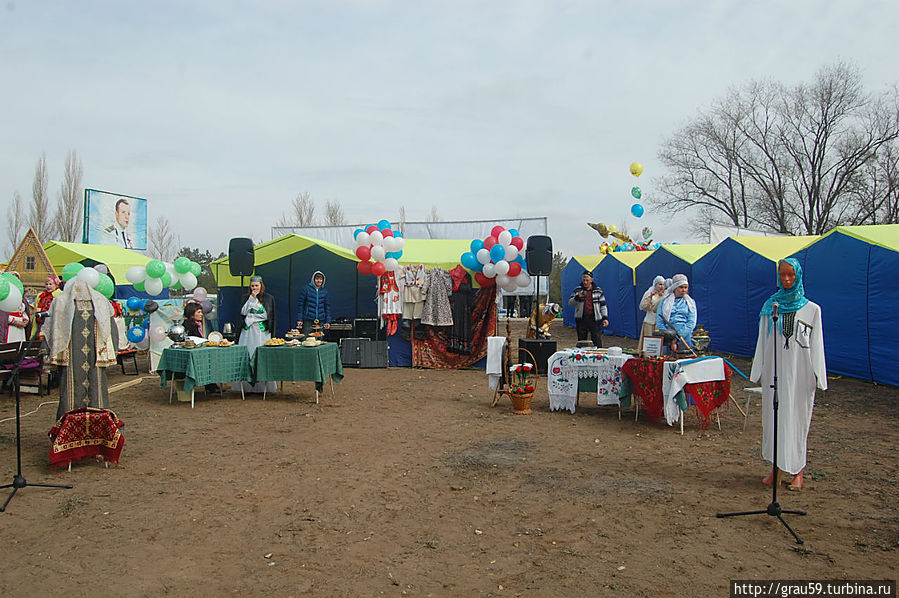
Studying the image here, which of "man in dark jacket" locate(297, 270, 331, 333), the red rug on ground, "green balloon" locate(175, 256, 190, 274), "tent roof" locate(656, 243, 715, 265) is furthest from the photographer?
"tent roof" locate(656, 243, 715, 265)

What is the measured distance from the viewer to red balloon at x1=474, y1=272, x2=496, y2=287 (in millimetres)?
11031

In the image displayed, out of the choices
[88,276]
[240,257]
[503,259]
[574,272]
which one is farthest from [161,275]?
[574,272]

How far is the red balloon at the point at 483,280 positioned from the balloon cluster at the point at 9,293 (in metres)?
6.60

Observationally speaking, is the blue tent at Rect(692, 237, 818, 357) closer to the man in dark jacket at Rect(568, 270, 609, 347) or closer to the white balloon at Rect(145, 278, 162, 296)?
the man in dark jacket at Rect(568, 270, 609, 347)

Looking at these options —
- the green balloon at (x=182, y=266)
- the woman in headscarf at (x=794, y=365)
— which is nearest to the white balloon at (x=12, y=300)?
the green balloon at (x=182, y=266)

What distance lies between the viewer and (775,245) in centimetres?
1209

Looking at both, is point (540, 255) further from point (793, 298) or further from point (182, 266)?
point (182, 266)

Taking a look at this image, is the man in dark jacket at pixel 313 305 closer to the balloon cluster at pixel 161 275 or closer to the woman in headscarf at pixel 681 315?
the balloon cluster at pixel 161 275

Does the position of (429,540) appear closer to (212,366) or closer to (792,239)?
(212,366)

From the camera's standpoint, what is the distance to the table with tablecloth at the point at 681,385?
243 inches

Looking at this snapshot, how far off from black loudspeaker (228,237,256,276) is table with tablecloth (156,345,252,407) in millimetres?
2451

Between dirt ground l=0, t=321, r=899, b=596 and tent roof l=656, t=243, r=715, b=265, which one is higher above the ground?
tent roof l=656, t=243, r=715, b=265

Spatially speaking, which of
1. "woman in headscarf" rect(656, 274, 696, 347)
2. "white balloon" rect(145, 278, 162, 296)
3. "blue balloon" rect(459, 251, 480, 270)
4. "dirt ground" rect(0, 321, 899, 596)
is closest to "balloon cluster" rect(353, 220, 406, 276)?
"blue balloon" rect(459, 251, 480, 270)

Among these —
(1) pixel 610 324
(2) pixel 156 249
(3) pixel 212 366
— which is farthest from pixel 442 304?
(2) pixel 156 249
